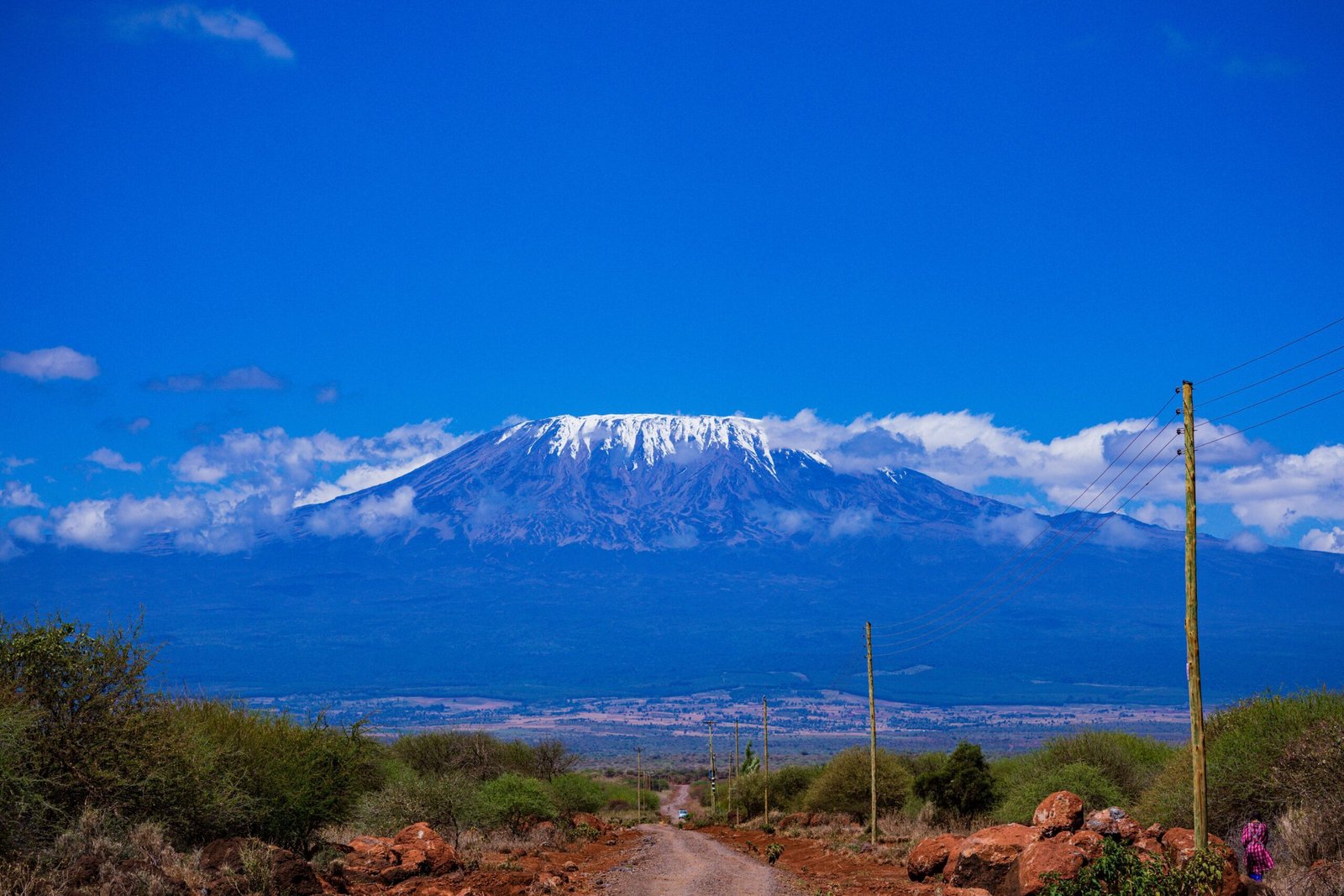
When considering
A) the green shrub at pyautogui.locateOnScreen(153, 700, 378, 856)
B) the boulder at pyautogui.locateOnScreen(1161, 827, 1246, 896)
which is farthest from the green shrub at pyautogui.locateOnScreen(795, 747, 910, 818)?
the green shrub at pyautogui.locateOnScreen(153, 700, 378, 856)

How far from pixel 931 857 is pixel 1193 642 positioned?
8577mm

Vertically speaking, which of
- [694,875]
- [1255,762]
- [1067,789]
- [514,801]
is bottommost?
[514,801]

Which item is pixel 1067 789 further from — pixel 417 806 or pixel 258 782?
pixel 258 782

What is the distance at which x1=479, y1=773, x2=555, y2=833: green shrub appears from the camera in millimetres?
39594

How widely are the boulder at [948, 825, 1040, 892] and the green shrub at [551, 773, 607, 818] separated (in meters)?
29.2

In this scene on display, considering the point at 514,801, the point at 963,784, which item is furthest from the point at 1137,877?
the point at 514,801

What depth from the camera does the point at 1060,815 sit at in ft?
71.6

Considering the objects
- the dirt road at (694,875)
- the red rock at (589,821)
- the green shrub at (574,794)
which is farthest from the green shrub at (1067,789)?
the green shrub at (574,794)

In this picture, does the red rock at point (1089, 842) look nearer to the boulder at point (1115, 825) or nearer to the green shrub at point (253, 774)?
the boulder at point (1115, 825)

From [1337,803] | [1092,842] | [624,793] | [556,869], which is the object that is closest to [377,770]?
[556,869]

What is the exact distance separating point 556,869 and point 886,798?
81.2 ft

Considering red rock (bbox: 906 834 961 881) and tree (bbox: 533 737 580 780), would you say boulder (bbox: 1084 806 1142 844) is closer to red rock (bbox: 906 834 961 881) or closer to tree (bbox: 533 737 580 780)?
red rock (bbox: 906 834 961 881)

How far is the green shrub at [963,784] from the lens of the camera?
41812 millimetres

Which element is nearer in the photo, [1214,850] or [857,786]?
[1214,850]
